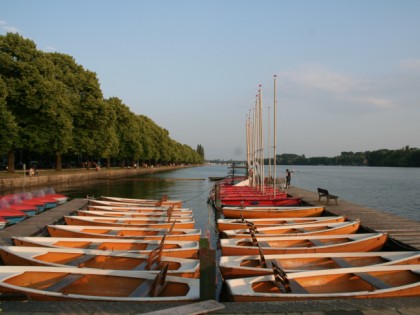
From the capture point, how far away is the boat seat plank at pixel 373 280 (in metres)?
7.61

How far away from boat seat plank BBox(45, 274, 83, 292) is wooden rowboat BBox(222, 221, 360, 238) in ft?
19.6

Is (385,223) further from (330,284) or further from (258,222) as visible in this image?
(330,284)

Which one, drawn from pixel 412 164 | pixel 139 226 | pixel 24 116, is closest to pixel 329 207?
A: pixel 139 226

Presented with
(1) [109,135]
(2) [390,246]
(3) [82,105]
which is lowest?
(2) [390,246]

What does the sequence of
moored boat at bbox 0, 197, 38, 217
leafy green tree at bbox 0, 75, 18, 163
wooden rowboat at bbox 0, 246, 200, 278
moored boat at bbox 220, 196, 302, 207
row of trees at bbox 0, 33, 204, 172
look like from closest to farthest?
wooden rowboat at bbox 0, 246, 200, 278 < moored boat at bbox 0, 197, 38, 217 < moored boat at bbox 220, 196, 302, 207 < leafy green tree at bbox 0, 75, 18, 163 < row of trees at bbox 0, 33, 204, 172

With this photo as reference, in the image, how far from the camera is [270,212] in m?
18.9

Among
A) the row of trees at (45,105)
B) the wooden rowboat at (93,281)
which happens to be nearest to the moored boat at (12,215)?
the wooden rowboat at (93,281)

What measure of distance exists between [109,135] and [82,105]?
6906mm

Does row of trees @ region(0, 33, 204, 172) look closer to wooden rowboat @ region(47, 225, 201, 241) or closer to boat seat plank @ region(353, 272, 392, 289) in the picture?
wooden rowboat @ region(47, 225, 201, 241)

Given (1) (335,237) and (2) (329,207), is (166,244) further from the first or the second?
(2) (329,207)

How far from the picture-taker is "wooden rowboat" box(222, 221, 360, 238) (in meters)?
12.8

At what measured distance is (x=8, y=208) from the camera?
57.7 feet

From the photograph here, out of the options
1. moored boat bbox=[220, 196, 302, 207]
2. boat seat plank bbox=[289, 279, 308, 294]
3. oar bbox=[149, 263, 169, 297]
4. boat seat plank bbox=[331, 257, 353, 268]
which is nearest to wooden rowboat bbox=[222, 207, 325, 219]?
moored boat bbox=[220, 196, 302, 207]

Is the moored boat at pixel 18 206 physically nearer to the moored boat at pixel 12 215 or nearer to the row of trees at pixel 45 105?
the moored boat at pixel 12 215
